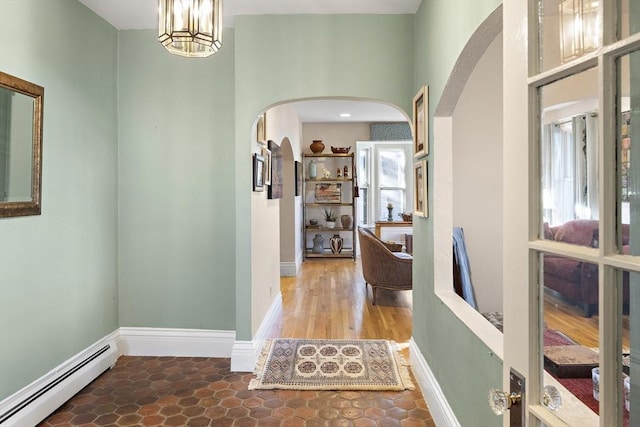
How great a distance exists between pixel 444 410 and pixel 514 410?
144 cm

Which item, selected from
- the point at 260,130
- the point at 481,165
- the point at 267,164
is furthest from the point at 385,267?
the point at 260,130

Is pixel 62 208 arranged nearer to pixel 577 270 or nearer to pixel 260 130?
pixel 260 130

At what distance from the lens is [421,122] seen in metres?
2.65

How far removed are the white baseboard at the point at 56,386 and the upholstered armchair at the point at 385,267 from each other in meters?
2.86

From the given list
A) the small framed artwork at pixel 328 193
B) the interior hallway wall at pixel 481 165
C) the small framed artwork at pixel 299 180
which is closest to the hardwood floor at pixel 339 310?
the interior hallway wall at pixel 481 165

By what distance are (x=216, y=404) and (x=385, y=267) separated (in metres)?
2.69

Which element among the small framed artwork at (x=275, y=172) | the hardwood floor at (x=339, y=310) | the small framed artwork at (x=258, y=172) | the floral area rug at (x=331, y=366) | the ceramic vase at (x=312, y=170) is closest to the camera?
the floral area rug at (x=331, y=366)

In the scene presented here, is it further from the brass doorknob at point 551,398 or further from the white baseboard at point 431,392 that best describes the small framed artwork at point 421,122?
the brass doorknob at point 551,398

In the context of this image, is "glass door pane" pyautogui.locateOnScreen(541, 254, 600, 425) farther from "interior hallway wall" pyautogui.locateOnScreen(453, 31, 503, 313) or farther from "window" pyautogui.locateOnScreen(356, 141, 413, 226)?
"window" pyautogui.locateOnScreen(356, 141, 413, 226)

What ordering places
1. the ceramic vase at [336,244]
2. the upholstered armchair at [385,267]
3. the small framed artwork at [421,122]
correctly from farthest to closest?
the ceramic vase at [336,244]
the upholstered armchair at [385,267]
the small framed artwork at [421,122]

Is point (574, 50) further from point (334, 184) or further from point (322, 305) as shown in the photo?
point (334, 184)

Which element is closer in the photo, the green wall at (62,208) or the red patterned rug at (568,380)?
the red patterned rug at (568,380)

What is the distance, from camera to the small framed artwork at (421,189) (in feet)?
8.44

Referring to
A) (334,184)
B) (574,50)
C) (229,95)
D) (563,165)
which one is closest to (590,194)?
(563,165)
